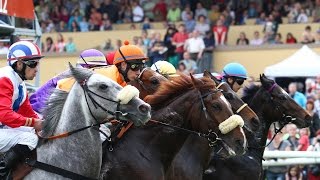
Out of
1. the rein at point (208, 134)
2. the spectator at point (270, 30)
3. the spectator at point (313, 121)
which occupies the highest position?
the rein at point (208, 134)

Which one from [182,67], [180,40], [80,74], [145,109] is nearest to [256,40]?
[180,40]

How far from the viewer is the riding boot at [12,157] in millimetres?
7963

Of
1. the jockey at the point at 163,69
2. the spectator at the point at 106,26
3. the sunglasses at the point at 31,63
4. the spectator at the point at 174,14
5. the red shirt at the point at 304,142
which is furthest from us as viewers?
the spectator at the point at 106,26

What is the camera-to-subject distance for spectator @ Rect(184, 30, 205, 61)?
23.7 meters

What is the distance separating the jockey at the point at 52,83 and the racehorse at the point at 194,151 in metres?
1.44

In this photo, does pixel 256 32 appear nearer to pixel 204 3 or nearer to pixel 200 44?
pixel 200 44

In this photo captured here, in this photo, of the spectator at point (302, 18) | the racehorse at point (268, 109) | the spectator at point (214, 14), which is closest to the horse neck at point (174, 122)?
the racehorse at point (268, 109)

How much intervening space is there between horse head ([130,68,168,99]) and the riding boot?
186 centimetres

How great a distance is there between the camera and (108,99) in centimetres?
793

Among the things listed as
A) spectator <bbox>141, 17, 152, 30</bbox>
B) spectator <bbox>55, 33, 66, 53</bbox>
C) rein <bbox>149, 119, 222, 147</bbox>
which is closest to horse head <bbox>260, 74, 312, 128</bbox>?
rein <bbox>149, 119, 222, 147</bbox>

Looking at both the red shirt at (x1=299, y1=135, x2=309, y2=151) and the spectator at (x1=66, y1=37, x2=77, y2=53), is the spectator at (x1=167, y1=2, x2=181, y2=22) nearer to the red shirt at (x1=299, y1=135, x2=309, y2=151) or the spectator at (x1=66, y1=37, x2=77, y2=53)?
the spectator at (x1=66, y1=37, x2=77, y2=53)

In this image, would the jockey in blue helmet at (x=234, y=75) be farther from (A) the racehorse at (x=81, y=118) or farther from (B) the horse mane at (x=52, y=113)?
(B) the horse mane at (x=52, y=113)

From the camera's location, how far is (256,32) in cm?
2445

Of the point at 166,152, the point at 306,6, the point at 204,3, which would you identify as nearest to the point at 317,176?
the point at 166,152
